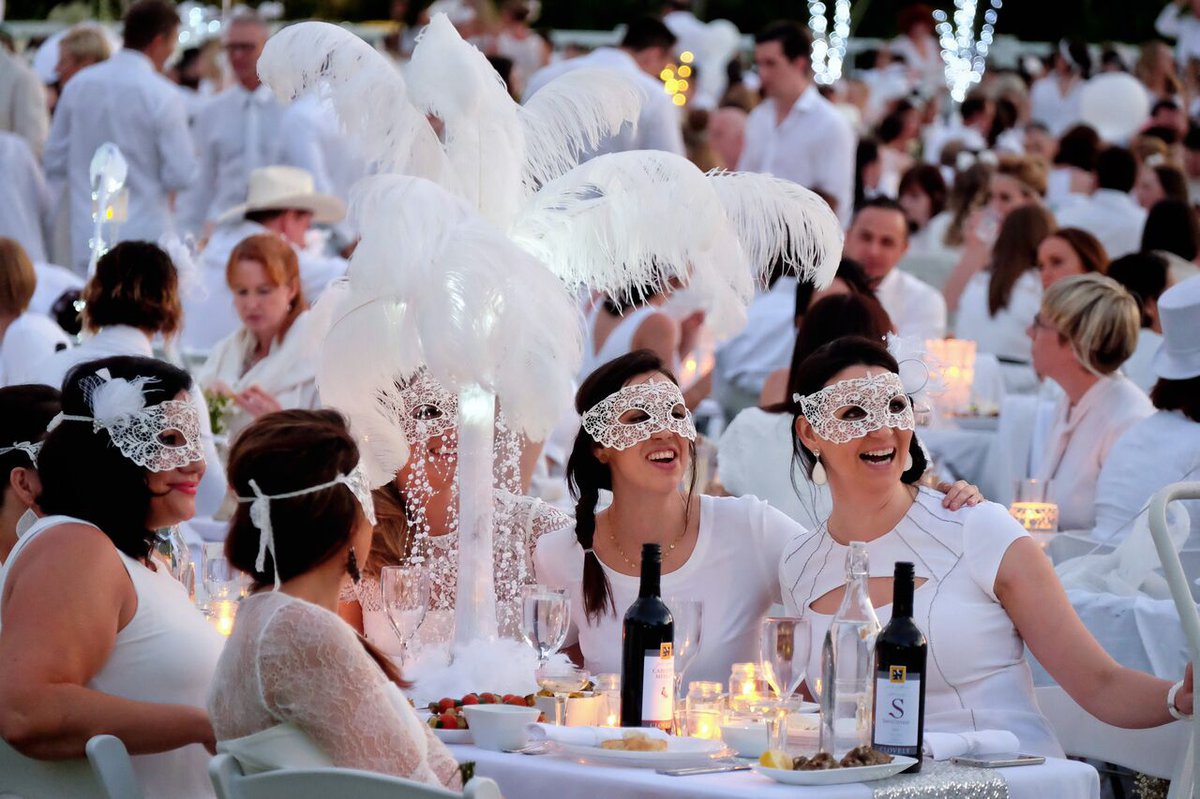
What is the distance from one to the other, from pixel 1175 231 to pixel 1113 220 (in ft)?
6.62

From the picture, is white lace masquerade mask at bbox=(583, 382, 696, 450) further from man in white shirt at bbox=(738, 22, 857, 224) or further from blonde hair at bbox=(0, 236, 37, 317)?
man in white shirt at bbox=(738, 22, 857, 224)

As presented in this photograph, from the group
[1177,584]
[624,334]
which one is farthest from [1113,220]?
[1177,584]

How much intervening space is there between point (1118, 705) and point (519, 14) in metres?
12.5

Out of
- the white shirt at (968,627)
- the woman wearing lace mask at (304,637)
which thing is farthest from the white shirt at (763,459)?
the woman wearing lace mask at (304,637)

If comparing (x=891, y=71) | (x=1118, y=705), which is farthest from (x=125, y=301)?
(x=891, y=71)

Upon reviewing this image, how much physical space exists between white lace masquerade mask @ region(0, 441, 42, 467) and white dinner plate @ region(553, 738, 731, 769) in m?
1.39

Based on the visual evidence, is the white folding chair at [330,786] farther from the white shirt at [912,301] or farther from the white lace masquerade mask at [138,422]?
the white shirt at [912,301]

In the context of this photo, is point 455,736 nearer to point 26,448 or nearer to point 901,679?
point 901,679

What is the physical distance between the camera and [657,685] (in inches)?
126

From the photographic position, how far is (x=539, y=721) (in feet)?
10.7

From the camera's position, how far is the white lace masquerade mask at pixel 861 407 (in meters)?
3.54

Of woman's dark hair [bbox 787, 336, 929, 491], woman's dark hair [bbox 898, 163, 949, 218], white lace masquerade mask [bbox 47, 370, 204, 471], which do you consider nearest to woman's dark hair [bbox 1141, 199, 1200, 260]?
woman's dark hair [bbox 898, 163, 949, 218]

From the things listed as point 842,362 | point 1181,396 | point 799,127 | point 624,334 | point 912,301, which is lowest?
point 842,362

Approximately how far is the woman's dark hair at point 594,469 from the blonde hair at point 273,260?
3.07 metres
